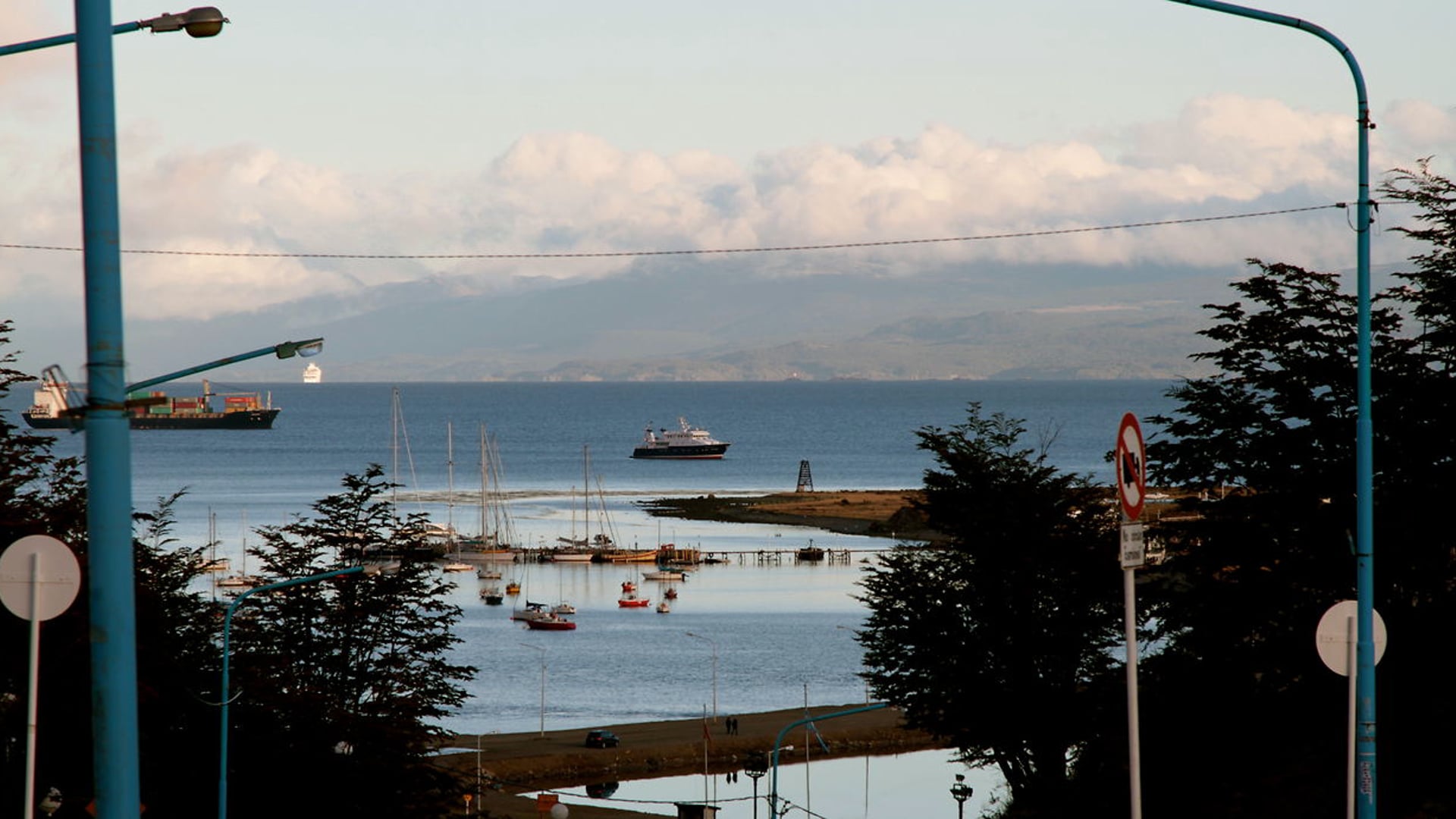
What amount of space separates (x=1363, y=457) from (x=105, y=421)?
14718 millimetres

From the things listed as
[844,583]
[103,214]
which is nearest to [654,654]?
[844,583]

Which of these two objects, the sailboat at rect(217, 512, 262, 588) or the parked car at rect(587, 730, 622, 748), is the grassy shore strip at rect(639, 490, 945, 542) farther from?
the parked car at rect(587, 730, 622, 748)

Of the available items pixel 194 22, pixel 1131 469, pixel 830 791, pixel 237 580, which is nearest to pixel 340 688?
pixel 830 791

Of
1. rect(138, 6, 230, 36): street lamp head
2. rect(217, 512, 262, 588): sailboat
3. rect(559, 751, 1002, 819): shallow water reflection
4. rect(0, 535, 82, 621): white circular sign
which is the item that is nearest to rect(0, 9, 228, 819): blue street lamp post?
rect(138, 6, 230, 36): street lamp head

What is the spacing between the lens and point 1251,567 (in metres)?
40.1

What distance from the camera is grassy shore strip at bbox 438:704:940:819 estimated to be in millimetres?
64812

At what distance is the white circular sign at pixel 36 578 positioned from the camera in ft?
40.6

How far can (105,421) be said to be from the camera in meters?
7.79

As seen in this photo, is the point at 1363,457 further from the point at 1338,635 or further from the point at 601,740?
the point at 601,740

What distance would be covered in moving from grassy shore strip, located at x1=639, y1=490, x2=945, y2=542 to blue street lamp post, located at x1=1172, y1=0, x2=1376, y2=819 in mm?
132712

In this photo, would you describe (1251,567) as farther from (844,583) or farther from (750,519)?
(750,519)

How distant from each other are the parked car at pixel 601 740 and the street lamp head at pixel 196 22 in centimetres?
6078

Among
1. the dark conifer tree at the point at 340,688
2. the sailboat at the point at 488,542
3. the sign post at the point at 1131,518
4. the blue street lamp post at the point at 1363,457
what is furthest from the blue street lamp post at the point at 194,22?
the sailboat at the point at 488,542

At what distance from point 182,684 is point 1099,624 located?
90.8 feet
